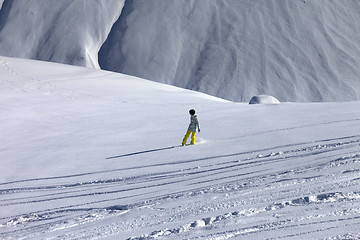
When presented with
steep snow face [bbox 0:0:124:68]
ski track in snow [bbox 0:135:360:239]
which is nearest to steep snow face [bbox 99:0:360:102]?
steep snow face [bbox 0:0:124:68]

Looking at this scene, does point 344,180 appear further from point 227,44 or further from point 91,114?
point 227,44

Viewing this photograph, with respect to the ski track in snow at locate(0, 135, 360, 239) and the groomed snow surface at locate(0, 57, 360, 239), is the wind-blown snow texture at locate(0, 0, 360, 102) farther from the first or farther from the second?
the ski track in snow at locate(0, 135, 360, 239)

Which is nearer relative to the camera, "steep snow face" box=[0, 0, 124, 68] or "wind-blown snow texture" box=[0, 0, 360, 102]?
"wind-blown snow texture" box=[0, 0, 360, 102]

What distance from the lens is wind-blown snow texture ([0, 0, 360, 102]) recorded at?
58.4 meters

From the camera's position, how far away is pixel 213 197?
6.43m

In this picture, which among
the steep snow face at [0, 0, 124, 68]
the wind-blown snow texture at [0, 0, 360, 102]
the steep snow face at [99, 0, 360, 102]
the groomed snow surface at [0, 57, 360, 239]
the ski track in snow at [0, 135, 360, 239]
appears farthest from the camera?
the steep snow face at [0, 0, 124, 68]

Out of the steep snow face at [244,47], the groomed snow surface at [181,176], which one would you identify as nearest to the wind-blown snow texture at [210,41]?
the steep snow face at [244,47]

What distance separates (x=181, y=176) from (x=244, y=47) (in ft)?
186

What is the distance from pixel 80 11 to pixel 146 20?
10461mm

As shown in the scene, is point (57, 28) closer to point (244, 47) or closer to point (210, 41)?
point (210, 41)

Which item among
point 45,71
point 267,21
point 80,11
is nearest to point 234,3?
point 267,21

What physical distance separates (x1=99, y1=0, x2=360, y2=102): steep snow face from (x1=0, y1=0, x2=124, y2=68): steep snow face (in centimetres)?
235

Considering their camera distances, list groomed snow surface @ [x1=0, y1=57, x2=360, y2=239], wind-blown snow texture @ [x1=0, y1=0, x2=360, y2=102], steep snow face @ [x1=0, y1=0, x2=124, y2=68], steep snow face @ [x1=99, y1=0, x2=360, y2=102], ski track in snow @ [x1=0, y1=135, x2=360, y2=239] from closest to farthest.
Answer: ski track in snow @ [x1=0, y1=135, x2=360, y2=239] → groomed snow surface @ [x1=0, y1=57, x2=360, y2=239] → steep snow face @ [x1=99, y1=0, x2=360, y2=102] → wind-blown snow texture @ [x1=0, y1=0, x2=360, y2=102] → steep snow face @ [x1=0, y1=0, x2=124, y2=68]

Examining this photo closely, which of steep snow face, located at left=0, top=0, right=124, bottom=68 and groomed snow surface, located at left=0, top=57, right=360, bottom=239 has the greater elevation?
groomed snow surface, located at left=0, top=57, right=360, bottom=239
